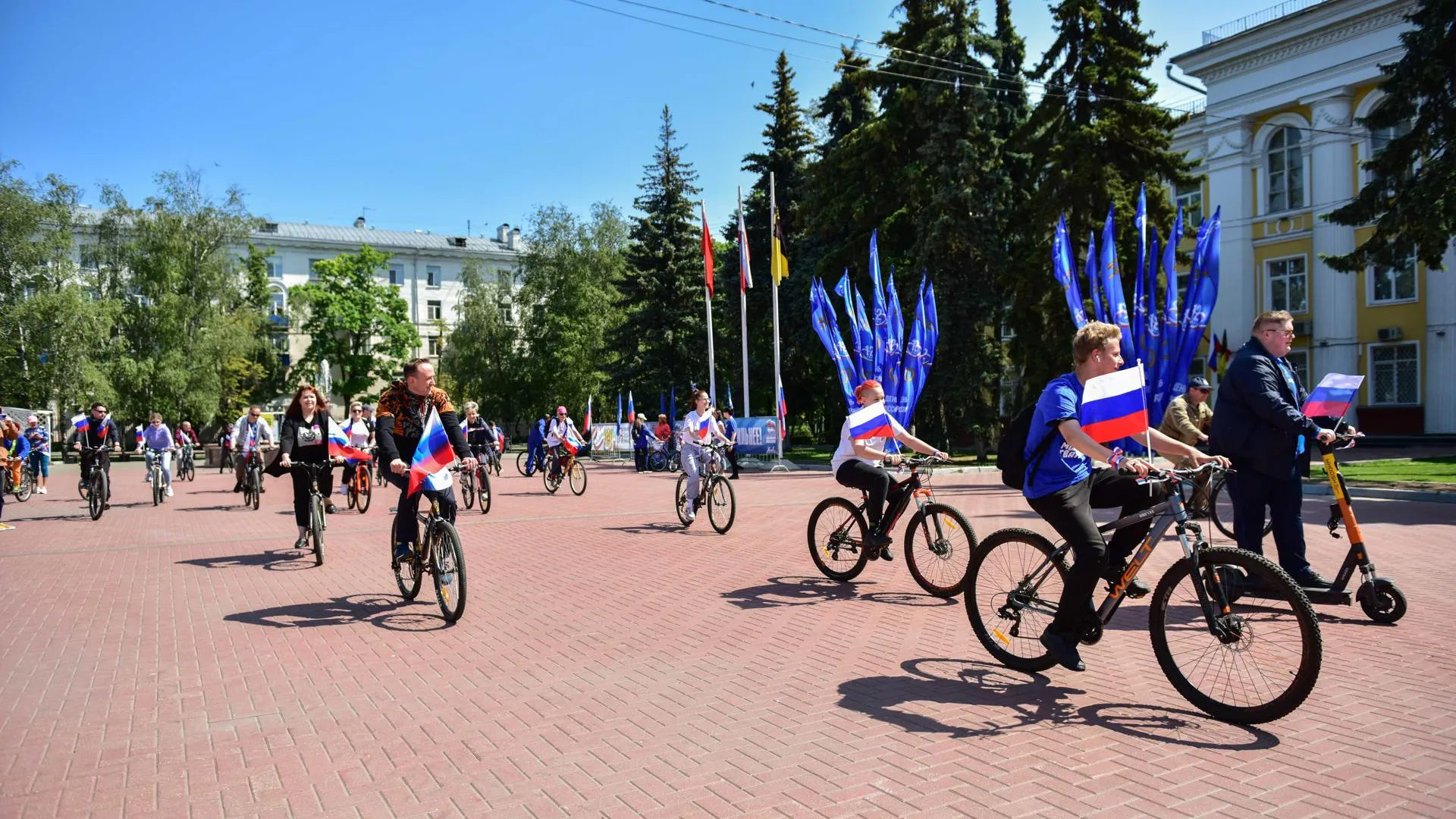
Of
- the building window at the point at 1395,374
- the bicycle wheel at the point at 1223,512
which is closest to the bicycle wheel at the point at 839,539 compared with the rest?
the bicycle wheel at the point at 1223,512

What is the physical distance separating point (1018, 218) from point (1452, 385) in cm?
1582

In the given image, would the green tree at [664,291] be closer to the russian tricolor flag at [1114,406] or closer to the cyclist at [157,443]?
the cyclist at [157,443]

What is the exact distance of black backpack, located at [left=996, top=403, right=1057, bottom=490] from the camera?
5105mm

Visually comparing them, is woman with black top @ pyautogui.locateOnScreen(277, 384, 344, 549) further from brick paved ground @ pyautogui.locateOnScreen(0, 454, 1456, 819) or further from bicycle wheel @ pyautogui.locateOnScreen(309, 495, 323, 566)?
brick paved ground @ pyautogui.locateOnScreen(0, 454, 1456, 819)

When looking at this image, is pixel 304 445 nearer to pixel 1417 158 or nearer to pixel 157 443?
pixel 157 443

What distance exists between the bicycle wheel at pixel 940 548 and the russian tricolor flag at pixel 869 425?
766 millimetres

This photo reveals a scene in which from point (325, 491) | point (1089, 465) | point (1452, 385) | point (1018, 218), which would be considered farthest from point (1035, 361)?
point (1089, 465)

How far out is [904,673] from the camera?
17.7 ft

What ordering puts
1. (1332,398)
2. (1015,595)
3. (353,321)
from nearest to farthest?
1. (1015,595)
2. (1332,398)
3. (353,321)

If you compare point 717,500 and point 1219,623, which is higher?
point 1219,623

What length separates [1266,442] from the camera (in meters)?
6.13

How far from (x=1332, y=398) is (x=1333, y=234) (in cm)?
3323

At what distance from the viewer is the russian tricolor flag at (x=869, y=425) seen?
26.3 feet

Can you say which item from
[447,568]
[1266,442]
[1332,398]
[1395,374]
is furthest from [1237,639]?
[1395,374]
